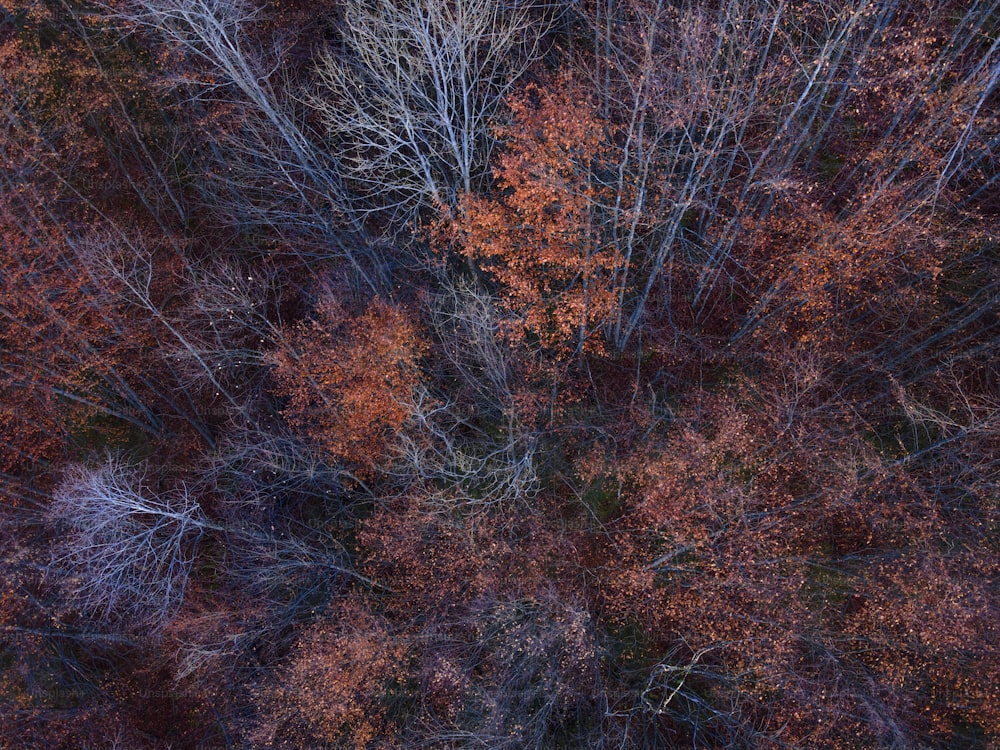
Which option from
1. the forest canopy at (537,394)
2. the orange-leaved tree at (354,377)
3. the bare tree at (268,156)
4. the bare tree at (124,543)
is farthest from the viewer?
the orange-leaved tree at (354,377)

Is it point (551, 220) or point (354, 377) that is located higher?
point (551, 220)

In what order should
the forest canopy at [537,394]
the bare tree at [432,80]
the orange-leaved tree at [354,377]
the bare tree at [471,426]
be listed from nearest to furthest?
the bare tree at [432,80]
the forest canopy at [537,394]
the bare tree at [471,426]
the orange-leaved tree at [354,377]

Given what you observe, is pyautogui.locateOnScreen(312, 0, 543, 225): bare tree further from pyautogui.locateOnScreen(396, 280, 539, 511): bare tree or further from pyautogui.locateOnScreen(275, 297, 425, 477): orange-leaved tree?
pyautogui.locateOnScreen(275, 297, 425, 477): orange-leaved tree

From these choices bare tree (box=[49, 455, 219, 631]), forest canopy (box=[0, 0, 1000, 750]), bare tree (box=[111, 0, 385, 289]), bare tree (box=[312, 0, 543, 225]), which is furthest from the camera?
bare tree (box=[111, 0, 385, 289])

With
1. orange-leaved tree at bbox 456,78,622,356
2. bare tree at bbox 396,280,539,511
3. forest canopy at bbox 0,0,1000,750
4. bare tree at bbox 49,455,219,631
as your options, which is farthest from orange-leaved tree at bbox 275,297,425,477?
bare tree at bbox 49,455,219,631

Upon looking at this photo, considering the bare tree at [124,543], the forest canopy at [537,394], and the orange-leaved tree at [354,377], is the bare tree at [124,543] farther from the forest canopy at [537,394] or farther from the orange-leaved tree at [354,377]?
the orange-leaved tree at [354,377]

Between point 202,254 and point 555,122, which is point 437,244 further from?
point 202,254

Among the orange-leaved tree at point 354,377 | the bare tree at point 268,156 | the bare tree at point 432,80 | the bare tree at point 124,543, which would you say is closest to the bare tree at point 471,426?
the orange-leaved tree at point 354,377

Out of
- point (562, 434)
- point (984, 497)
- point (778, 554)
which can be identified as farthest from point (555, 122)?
point (984, 497)

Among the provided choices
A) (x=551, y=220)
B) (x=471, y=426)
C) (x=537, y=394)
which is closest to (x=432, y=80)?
(x=551, y=220)

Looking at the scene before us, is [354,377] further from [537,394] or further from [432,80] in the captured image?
[432,80]
